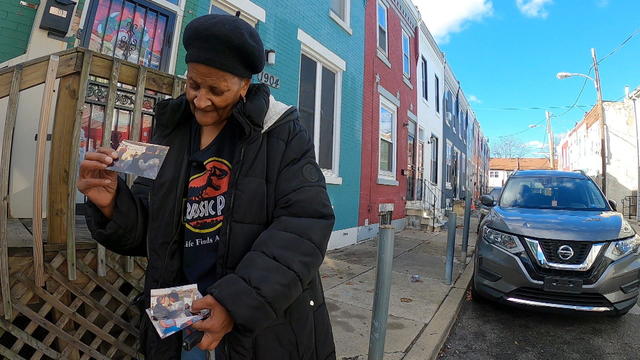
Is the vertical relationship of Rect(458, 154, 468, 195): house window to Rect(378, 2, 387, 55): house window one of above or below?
below

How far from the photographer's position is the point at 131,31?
13.1 ft

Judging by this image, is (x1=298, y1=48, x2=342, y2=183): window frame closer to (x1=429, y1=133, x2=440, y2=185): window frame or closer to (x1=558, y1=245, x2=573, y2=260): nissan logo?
(x1=558, y1=245, x2=573, y2=260): nissan logo

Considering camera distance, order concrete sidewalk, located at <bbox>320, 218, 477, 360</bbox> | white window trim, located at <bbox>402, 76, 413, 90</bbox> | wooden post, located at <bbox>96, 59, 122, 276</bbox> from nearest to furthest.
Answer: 1. wooden post, located at <bbox>96, 59, 122, 276</bbox>
2. concrete sidewalk, located at <bbox>320, 218, 477, 360</bbox>
3. white window trim, located at <bbox>402, 76, 413, 90</bbox>

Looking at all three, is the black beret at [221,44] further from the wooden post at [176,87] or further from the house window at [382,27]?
the house window at [382,27]

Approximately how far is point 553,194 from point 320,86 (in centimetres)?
440

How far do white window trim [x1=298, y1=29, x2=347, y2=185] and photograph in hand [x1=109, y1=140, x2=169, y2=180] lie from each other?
5561 millimetres

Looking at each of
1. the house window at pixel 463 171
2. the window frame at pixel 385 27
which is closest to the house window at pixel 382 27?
the window frame at pixel 385 27

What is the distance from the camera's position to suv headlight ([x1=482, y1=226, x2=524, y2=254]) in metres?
3.89

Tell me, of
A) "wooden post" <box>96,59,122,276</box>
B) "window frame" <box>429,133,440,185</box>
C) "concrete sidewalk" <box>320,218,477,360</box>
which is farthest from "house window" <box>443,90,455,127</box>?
"wooden post" <box>96,59,122,276</box>

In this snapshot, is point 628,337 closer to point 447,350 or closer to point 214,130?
point 447,350

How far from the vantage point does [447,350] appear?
131 inches

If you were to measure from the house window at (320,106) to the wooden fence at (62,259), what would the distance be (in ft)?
14.9

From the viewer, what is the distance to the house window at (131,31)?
12.2 feet

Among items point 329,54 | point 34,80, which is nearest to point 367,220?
point 329,54
